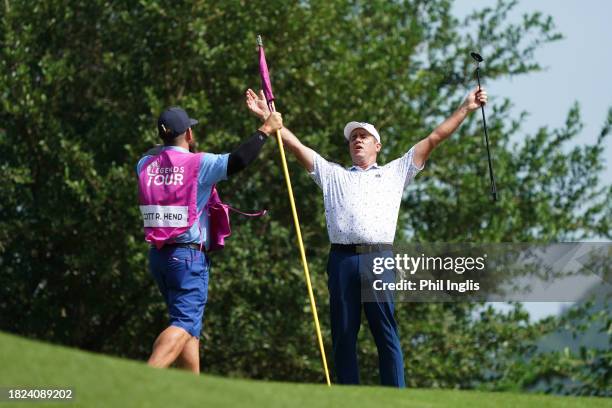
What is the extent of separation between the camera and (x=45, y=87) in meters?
16.9

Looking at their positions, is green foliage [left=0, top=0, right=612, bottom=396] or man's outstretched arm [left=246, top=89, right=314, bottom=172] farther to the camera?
green foliage [left=0, top=0, right=612, bottom=396]

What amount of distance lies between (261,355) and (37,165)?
381 cm

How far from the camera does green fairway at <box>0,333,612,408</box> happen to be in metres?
5.60

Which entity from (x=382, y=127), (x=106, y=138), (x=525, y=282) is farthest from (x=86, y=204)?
(x=525, y=282)

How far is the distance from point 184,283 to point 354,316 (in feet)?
4.06

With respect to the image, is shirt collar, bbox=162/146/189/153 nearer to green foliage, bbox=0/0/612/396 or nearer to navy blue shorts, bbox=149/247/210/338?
navy blue shorts, bbox=149/247/210/338

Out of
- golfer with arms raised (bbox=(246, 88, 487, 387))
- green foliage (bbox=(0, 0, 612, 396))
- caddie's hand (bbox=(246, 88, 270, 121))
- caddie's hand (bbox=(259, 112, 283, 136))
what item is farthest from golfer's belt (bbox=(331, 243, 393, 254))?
green foliage (bbox=(0, 0, 612, 396))

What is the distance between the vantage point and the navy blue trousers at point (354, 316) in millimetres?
8336

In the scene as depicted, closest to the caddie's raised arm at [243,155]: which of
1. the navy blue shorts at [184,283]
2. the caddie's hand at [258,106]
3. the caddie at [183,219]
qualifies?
the caddie at [183,219]

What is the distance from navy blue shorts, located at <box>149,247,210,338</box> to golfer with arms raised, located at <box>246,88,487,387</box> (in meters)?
0.99

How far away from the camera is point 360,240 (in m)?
8.37

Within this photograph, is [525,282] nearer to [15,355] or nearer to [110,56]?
[110,56]

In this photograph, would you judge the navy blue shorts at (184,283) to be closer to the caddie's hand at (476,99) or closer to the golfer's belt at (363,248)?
the golfer's belt at (363,248)

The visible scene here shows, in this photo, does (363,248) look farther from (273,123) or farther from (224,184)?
(224,184)
